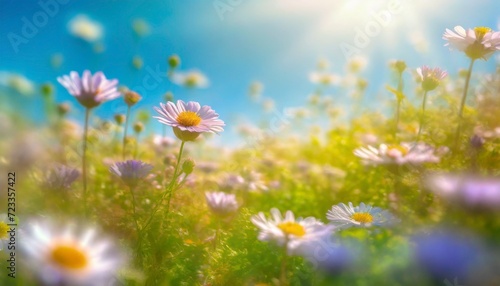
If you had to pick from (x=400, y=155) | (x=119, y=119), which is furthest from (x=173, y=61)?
(x=400, y=155)

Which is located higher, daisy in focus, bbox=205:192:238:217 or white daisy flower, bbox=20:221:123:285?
daisy in focus, bbox=205:192:238:217

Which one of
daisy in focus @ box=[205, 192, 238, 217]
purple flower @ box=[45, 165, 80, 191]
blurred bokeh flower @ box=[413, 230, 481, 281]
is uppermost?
purple flower @ box=[45, 165, 80, 191]

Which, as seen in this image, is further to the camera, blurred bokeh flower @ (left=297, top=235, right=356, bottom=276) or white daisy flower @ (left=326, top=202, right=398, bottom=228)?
white daisy flower @ (left=326, top=202, right=398, bottom=228)

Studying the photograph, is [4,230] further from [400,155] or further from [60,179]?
[400,155]

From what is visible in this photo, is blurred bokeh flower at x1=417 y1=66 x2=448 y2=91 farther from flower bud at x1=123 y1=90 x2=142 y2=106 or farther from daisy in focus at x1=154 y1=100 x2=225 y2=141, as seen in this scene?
flower bud at x1=123 y1=90 x2=142 y2=106

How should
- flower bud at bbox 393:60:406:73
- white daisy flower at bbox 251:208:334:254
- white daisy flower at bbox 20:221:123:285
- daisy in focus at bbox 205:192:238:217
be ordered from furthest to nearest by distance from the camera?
flower bud at bbox 393:60:406:73, daisy in focus at bbox 205:192:238:217, white daisy flower at bbox 251:208:334:254, white daisy flower at bbox 20:221:123:285

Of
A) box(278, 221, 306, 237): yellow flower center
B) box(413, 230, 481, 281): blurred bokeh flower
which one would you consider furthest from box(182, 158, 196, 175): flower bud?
box(413, 230, 481, 281): blurred bokeh flower

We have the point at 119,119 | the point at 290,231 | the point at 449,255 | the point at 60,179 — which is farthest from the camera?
the point at 119,119

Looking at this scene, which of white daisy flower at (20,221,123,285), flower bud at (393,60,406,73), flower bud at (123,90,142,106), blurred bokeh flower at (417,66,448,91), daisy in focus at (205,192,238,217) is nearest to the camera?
white daisy flower at (20,221,123,285)

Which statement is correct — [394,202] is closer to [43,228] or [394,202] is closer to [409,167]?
[409,167]
